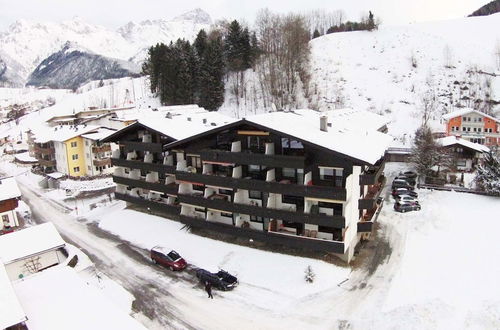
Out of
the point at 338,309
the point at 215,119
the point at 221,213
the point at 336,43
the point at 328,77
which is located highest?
the point at 336,43

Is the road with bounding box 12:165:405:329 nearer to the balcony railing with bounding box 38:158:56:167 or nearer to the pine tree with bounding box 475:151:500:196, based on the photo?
the pine tree with bounding box 475:151:500:196

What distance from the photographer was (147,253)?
3125 centimetres

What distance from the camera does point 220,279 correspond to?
25062mm

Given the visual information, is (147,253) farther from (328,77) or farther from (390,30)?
(390,30)

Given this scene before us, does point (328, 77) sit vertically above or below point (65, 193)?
above

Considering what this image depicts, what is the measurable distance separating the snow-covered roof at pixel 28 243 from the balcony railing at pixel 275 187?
40.8ft

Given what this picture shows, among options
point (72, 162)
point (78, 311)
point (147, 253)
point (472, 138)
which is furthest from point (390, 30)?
point (78, 311)

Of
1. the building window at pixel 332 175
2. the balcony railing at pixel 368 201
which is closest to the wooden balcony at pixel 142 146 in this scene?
the building window at pixel 332 175

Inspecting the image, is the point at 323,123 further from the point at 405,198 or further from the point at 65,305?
the point at 65,305

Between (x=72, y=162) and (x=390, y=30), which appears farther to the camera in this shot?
(x=390, y=30)

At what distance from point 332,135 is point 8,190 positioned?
112 feet

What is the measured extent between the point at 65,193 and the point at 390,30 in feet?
308

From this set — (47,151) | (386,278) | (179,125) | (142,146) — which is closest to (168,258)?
(142,146)

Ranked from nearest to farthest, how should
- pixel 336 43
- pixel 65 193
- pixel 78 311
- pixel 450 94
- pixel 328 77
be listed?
pixel 78 311
pixel 65 193
pixel 450 94
pixel 328 77
pixel 336 43
